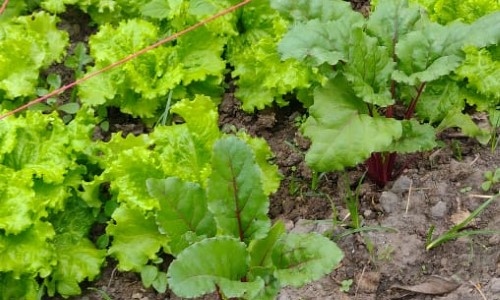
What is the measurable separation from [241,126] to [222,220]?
1.02 m

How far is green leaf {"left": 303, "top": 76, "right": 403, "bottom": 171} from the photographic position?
7.41 ft

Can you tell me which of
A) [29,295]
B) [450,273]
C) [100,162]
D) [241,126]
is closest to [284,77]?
[241,126]

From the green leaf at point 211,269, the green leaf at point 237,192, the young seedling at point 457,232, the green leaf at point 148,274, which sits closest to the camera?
the green leaf at point 211,269

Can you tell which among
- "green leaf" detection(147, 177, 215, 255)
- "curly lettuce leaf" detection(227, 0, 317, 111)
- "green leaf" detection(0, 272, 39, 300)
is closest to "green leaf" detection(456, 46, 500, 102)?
"curly lettuce leaf" detection(227, 0, 317, 111)

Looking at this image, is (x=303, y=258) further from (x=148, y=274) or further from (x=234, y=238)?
(x=148, y=274)

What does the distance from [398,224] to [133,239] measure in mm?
989

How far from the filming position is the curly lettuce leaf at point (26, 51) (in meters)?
3.15

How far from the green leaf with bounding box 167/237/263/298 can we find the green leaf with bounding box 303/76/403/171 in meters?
0.39

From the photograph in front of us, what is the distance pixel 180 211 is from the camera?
86.6 inches

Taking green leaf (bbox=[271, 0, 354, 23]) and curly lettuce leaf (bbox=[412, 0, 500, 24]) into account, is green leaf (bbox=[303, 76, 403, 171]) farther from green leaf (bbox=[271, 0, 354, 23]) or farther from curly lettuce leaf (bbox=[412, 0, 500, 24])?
curly lettuce leaf (bbox=[412, 0, 500, 24])

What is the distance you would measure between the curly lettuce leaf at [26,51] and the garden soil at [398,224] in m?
0.95

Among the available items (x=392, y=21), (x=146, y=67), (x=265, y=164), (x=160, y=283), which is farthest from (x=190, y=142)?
(x=392, y=21)

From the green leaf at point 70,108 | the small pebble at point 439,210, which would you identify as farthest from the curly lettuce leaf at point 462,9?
the green leaf at point 70,108

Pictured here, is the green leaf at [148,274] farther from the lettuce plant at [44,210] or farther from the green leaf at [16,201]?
the green leaf at [16,201]
